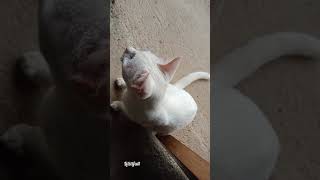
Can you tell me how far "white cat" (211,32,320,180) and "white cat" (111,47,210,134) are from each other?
6cm

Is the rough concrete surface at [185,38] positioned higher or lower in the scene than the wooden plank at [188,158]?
higher

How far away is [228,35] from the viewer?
2.00ft

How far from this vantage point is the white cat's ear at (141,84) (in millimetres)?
494

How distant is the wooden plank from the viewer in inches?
23.6

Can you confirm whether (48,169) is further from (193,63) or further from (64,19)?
(193,63)

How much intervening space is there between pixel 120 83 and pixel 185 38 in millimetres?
165

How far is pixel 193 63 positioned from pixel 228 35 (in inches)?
2.8

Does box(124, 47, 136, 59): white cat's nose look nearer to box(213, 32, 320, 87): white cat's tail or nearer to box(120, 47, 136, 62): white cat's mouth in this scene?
box(120, 47, 136, 62): white cat's mouth

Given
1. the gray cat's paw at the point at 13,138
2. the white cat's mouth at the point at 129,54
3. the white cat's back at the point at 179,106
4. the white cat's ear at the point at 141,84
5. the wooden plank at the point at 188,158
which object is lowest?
the wooden plank at the point at 188,158

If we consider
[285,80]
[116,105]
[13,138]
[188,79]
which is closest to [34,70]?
[13,138]

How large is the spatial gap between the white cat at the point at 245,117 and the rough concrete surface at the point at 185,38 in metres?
0.03

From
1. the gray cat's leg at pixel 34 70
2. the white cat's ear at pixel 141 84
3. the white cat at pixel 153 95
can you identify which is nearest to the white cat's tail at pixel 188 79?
the white cat at pixel 153 95

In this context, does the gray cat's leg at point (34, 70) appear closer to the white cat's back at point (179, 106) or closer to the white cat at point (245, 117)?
the white cat's back at point (179, 106)

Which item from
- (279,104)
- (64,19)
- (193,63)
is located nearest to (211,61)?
(193,63)
